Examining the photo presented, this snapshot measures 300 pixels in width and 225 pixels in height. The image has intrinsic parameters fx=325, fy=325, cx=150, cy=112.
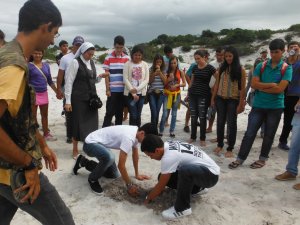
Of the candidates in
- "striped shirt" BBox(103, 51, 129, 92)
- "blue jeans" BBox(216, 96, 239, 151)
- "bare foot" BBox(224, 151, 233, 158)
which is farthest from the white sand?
"striped shirt" BBox(103, 51, 129, 92)

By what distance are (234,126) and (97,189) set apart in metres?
2.43

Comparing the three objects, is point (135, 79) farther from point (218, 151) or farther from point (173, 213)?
point (173, 213)

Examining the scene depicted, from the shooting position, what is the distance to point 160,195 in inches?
148

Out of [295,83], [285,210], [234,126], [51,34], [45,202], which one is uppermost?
[51,34]

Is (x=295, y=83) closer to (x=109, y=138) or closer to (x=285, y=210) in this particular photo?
(x=285, y=210)

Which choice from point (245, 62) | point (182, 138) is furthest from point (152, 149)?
point (245, 62)

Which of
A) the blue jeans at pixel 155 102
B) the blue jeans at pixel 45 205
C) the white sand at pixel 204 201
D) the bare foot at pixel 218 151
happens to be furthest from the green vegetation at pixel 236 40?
the blue jeans at pixel 45 205

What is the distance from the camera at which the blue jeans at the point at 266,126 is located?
14.9 ft

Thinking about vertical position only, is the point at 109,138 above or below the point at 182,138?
above

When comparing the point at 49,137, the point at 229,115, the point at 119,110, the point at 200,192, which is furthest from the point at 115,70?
the point at 200,192

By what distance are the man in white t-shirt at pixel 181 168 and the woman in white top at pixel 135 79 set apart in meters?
2.34

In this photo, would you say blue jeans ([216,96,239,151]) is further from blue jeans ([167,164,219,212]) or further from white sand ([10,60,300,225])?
blue jeans ([167,164,219,212])

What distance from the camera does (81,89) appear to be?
4703 mm

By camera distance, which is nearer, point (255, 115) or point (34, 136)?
point (34, 136)
